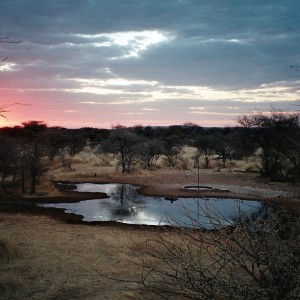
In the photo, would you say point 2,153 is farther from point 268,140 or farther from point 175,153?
point 175,153

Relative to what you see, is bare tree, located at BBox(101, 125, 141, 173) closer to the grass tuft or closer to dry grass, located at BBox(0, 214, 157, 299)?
dry grass, located at BBox(0, 214, 157, 299)

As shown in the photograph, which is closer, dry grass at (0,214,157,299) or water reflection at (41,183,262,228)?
dry grass at (0,214,157,299)

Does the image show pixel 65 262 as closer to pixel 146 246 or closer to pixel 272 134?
pixel 146 246

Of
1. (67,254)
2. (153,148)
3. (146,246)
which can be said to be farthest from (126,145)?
(146,246)

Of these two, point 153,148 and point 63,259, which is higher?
point 153,148

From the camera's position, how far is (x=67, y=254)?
13055 mm

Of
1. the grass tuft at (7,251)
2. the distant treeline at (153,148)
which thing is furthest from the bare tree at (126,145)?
the grass tuft at (7,251)

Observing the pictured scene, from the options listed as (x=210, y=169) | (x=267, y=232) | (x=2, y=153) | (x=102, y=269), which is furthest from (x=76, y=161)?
(x=267, y=232)

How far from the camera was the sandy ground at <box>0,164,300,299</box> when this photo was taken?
32.0 feet

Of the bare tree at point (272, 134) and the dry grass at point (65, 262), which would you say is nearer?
the dry grass at point (65, 262)

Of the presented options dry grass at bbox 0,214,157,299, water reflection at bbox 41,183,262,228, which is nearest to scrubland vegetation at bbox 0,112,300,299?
dry grass at bbox 0,214,157,299

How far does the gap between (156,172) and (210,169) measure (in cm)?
636

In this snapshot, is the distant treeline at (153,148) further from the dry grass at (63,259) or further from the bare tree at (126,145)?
the dry grass at (63,259)

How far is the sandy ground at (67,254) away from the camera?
974 centimetres
